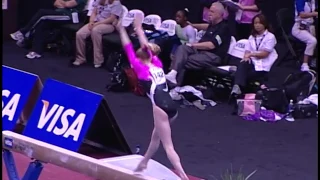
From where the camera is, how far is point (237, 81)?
32.8 ft

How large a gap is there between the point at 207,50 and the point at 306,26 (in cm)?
195

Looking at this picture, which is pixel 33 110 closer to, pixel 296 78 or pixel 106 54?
pixel 296 78

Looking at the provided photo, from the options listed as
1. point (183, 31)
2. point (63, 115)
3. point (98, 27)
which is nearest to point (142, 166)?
point (63, 115)

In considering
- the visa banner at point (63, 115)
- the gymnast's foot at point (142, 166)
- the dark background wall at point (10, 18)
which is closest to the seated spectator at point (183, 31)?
the visa banner at point (63, 115)

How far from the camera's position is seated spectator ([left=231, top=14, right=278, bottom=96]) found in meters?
10.0

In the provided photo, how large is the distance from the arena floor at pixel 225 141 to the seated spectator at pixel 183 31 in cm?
106

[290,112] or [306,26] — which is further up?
[306,26]

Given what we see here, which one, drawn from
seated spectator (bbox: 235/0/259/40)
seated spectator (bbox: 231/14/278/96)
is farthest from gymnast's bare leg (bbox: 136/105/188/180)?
seated spectator (bbox: 235/0/259/40)

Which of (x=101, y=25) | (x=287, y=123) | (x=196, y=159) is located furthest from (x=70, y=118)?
(x=101, y=25)

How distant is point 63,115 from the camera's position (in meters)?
7.66

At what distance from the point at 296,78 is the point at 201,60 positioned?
1204 millimetres

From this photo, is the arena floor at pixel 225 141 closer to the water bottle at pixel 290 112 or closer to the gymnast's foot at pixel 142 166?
the water bottle at pixel 290 112

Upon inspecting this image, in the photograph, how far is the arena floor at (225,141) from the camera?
25.3 ft

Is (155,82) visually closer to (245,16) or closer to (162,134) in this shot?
(162,134)
